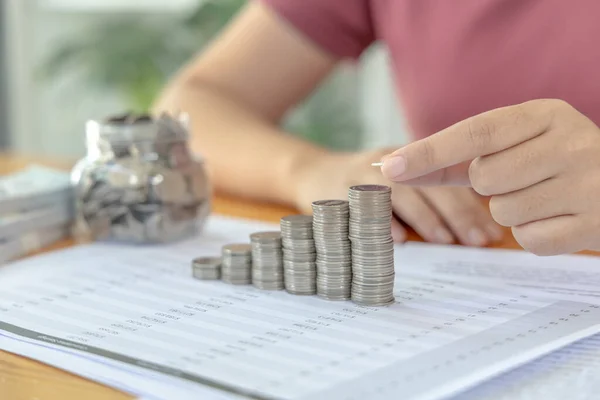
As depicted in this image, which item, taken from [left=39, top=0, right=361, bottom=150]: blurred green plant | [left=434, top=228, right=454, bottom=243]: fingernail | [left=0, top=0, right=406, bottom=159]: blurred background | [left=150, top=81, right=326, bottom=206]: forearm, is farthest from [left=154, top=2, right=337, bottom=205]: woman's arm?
[left=39, top=0, right=361, bottom=150]: blurred green plant

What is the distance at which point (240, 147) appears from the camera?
1.33 meters

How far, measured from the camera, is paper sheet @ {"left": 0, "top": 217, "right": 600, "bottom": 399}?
0.56 meters

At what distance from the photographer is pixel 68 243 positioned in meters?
1.04

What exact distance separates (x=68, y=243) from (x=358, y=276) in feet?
1.46

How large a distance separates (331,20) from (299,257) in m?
0.73

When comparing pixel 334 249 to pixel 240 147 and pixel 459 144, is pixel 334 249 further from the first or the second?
pixel 240 147

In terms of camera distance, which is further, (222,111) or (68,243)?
(222,111)

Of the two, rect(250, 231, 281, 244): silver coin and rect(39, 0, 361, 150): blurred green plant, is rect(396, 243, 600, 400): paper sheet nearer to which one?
rect(250, 231, 281, 244): silver coin

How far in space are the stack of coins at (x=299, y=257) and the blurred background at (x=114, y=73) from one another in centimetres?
211

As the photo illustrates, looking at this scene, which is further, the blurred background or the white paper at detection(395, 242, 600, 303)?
the blurred background

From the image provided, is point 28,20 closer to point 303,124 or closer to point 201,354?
point 303,124

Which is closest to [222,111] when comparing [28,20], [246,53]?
[246,53]

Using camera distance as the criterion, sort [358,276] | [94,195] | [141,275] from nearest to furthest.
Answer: [358,276]
[141,275]
[94,195]

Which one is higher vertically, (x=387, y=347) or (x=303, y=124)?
(x=303, y=124)
